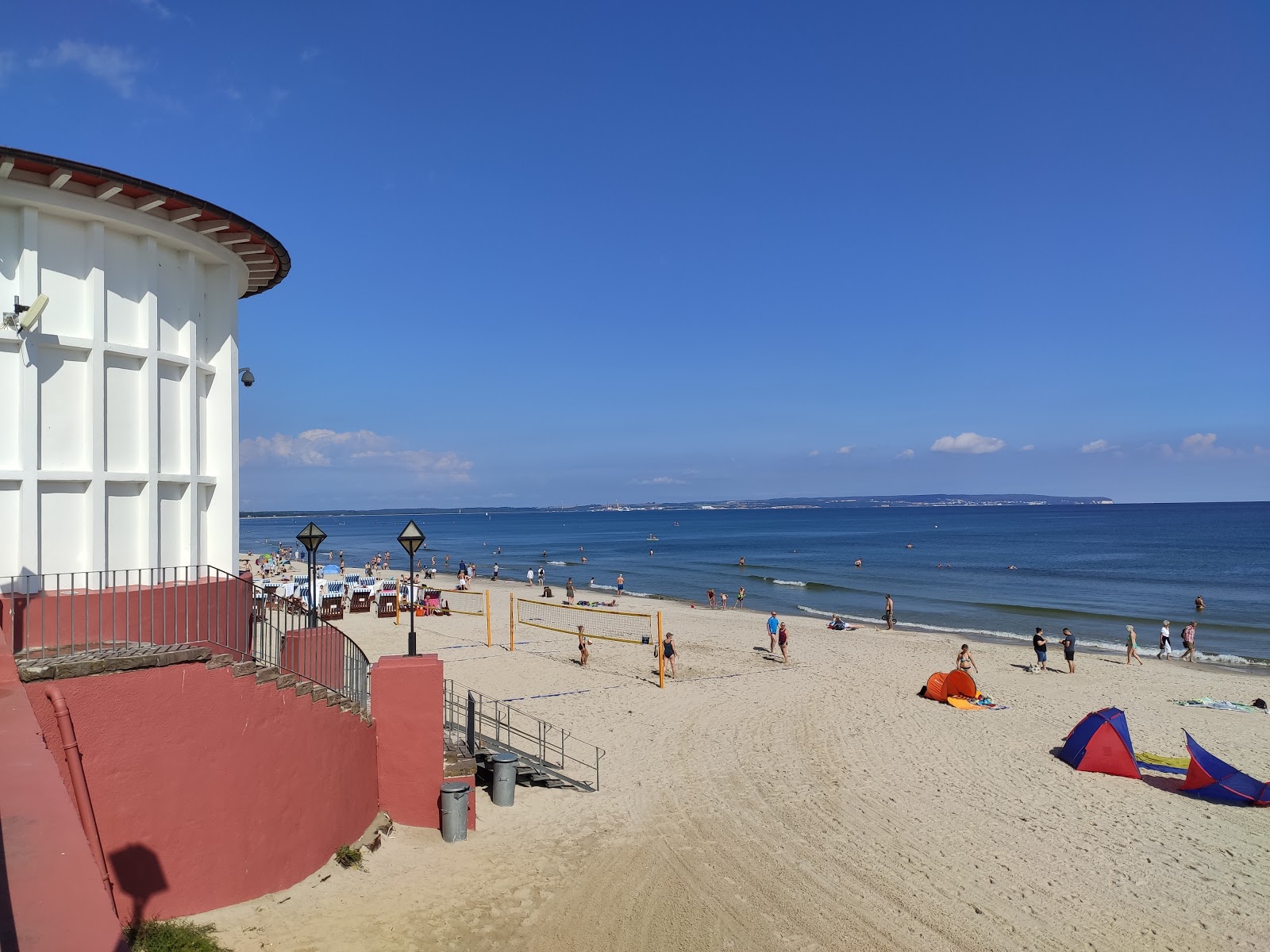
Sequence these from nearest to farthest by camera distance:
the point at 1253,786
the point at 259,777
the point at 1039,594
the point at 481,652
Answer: the point at 259,777
the point at 1253,786
the point at 481,652
the point at 1039,594

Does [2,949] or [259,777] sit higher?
[2,949]

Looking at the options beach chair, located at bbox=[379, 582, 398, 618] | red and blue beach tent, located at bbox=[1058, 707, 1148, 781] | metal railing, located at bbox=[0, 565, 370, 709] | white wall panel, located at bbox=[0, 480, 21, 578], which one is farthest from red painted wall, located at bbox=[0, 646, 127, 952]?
beach chair, located at bbox=[379, 582, 398, 618]

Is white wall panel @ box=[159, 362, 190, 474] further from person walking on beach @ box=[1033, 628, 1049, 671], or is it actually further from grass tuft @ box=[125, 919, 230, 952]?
person walking on beach @ box=[1033, 628, 1049, 671]

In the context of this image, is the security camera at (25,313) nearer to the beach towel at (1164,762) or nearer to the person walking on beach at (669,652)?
the person walking on beach at (669,652)

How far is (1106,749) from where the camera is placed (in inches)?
539

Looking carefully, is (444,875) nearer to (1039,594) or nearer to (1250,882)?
(1250,882)

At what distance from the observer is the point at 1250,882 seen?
966 centimetres

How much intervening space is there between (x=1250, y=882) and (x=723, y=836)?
633 cm

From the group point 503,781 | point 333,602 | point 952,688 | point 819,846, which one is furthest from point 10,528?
point 333,602

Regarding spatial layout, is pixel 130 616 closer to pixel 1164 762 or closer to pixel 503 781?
pixel 503 781

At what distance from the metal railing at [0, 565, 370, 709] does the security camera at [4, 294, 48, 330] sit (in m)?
2.30

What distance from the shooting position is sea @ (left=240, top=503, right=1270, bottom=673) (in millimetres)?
36344

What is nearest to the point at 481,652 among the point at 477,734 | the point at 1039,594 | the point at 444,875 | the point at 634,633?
the point at 634,633

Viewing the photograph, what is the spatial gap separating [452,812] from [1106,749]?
11076 millimetres
